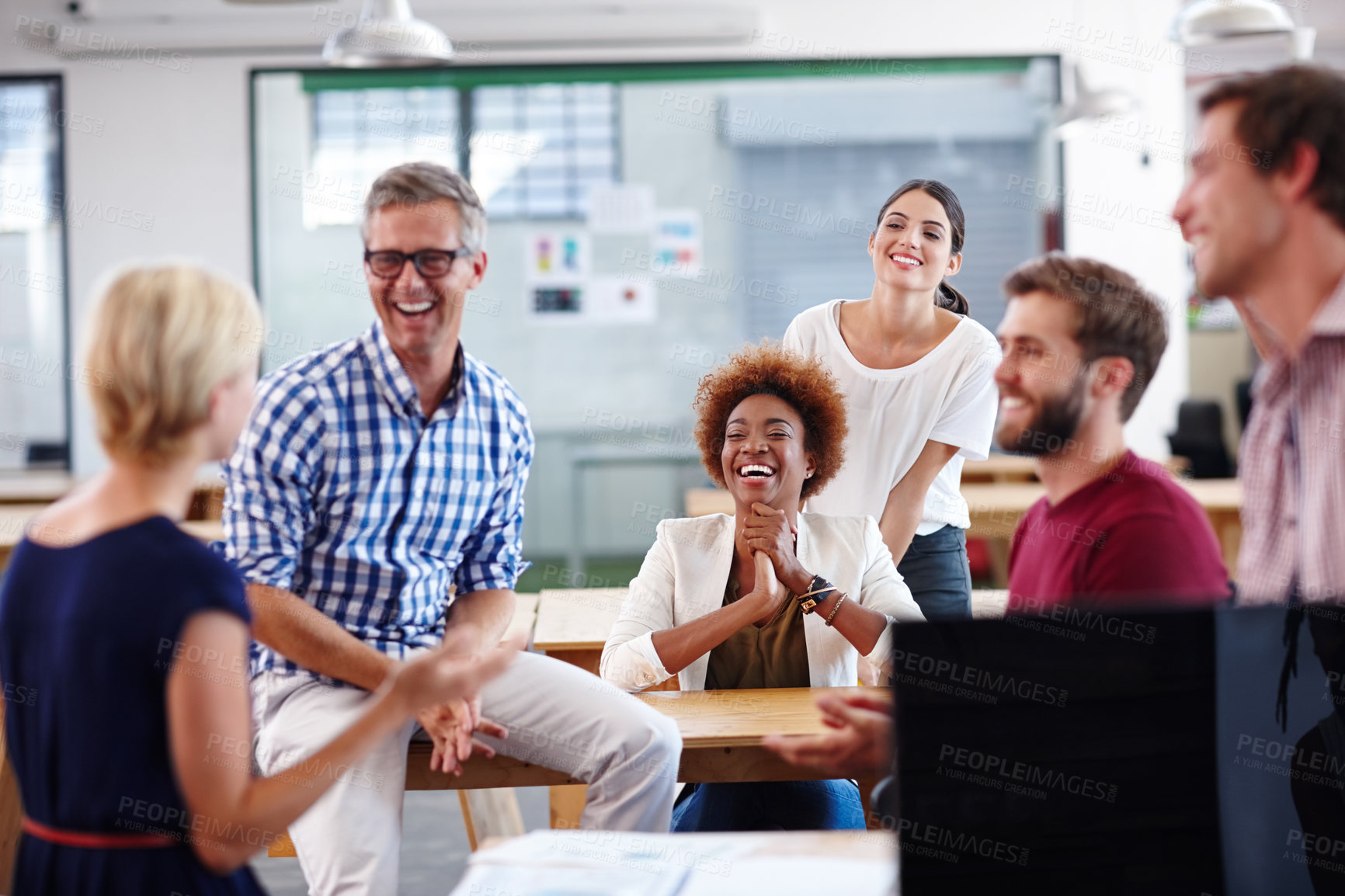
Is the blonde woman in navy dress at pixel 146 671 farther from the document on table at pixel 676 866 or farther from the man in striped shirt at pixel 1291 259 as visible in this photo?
the man in striped shirt at pixel 1291 259

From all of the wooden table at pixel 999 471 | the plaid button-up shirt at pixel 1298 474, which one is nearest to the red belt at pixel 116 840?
the plaid button-up shirt at pixel 1298 474

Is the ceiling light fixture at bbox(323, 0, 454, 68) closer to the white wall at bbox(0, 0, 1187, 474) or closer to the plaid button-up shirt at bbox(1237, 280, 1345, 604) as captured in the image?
the white wall at bbox(0, 0, 1187, 474)

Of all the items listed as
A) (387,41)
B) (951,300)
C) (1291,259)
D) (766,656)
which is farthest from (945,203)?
(387,41)

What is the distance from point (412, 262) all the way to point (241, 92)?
17.3ft

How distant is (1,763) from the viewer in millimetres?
2654

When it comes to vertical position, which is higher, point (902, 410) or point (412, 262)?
point (412, 262)

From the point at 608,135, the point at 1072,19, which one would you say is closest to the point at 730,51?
the point at 608,135

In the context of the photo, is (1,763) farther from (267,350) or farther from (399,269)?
(267,350)

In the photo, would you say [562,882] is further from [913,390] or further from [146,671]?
[913,390]

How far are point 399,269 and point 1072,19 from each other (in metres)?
5.76

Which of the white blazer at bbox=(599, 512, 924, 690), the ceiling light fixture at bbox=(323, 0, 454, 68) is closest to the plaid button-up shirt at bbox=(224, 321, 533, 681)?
the white blazer at bbox=(599, 512, 924, 690)

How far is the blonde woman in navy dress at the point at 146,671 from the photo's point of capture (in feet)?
3.86

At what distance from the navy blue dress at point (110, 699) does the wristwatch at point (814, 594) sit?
1227mm

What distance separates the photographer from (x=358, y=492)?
2.15 meters
